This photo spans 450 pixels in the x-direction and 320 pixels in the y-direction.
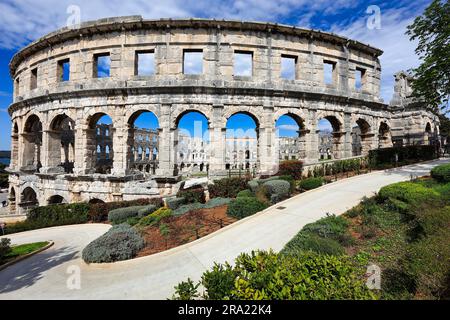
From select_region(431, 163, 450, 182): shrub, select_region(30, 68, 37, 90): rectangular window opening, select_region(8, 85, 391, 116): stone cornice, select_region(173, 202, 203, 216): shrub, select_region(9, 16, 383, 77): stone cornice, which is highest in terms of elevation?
select_region(9, 16, 383, 77): stone cornice

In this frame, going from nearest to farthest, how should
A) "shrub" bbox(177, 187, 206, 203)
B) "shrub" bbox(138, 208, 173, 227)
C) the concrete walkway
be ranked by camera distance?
1. the concrete walkway
2. "shrub" bbox(138, 208, 173, 227)
3. "shrub" bbox(177, 187, 206, 203)

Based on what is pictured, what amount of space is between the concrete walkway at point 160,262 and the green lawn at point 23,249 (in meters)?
0.63

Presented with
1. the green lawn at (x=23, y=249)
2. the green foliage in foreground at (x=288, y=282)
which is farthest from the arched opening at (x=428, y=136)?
the green lawn at (x=23, y=249)

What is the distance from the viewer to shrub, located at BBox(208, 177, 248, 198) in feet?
42.8

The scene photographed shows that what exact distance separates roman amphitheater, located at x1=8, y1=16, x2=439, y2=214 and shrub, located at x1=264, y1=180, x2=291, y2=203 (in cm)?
487

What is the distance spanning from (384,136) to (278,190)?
61.6 feet

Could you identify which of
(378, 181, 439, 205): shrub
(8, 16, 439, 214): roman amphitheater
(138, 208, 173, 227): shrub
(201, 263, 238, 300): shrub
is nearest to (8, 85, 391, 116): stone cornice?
(8, 16, 439, 214): roman amphitheater

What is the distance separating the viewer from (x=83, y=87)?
53.7ft

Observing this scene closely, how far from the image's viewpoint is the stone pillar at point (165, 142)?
617 inches

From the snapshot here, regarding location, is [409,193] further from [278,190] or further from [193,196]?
[193,196]

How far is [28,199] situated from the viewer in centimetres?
1975

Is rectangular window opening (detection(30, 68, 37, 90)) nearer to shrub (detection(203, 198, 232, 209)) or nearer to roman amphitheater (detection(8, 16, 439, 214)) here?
roman amphitheater (detection(8, 16, 439, 214))

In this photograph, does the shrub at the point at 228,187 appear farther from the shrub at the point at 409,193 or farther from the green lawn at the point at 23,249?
the green lawn at the point at 23,249

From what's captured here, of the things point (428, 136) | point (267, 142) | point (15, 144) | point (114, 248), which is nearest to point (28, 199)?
point (15, 144)
